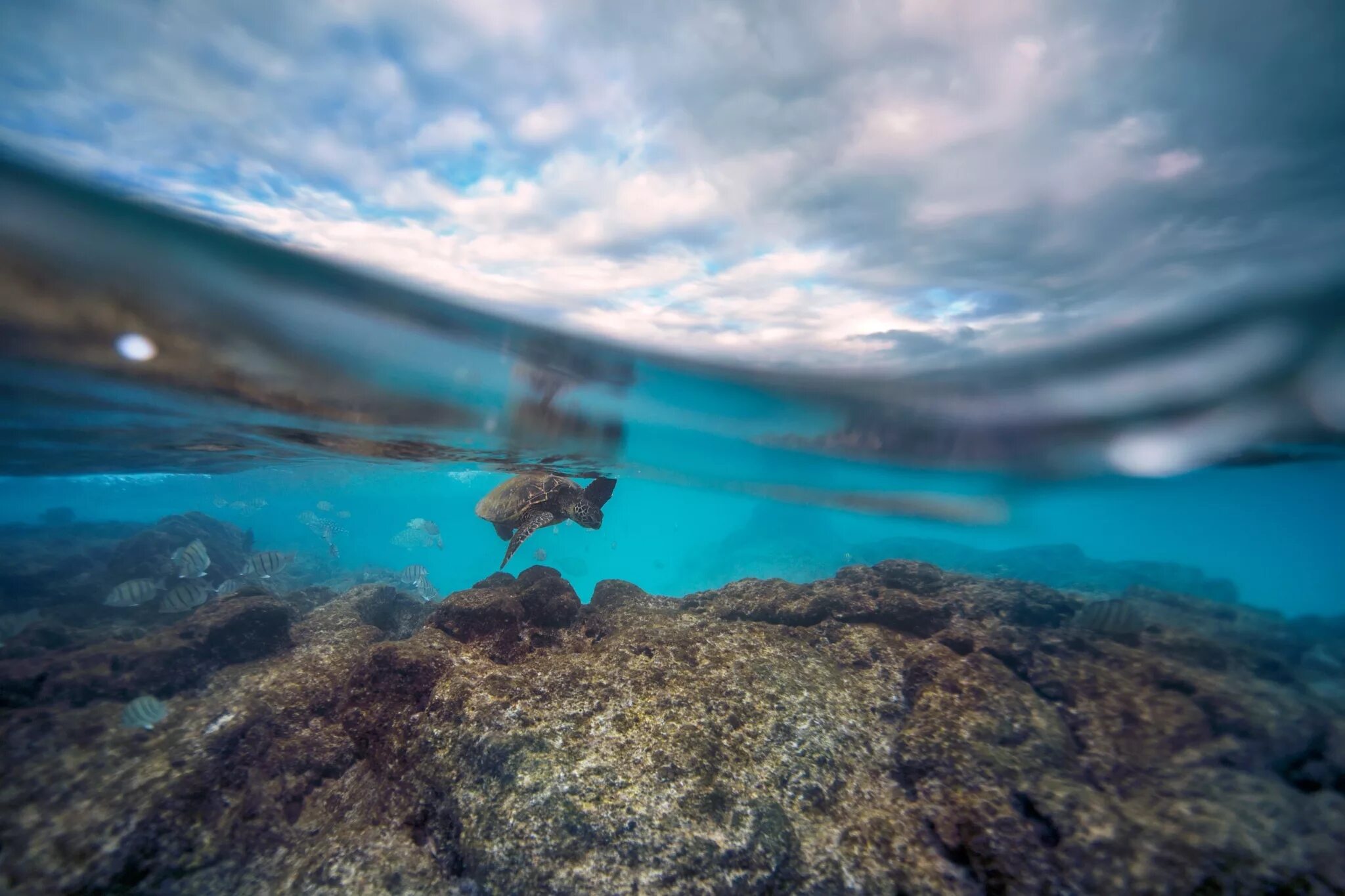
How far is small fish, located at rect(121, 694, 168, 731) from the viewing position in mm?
7391

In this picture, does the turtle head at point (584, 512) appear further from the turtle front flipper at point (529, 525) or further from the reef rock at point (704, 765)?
the reef rock at point (704, 765)

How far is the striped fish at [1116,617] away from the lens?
8.68 m

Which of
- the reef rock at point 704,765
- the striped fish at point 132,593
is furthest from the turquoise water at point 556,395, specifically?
the reef rock at point 704,765

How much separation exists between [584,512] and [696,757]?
330 inches

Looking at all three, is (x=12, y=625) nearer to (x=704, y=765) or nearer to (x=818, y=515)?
(x=704, y=765)

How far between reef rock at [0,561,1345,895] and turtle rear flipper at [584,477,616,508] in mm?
5196

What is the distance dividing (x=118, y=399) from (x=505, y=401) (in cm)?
1169

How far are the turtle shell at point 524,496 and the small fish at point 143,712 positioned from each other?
741 cm

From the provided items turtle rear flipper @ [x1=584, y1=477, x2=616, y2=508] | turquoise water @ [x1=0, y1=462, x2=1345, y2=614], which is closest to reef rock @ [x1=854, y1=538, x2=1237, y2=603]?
turquoise water @ [x1=0, y1=462, x2=1345, y2=614]

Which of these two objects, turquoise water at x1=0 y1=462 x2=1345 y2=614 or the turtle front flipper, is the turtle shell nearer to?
the turtle front flipper

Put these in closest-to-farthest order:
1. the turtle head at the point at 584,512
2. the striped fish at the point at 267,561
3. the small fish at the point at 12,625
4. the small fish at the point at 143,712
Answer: the small fish at the point at 143,712
the small fish at the point at 12,625
the striped fish at the point at 267,561
the turtle head at the point at 584,512

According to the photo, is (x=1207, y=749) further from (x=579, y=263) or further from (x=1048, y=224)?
(x=579, y=263)

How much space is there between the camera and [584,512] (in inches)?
554

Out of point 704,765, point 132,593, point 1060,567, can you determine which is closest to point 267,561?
point 132,593
